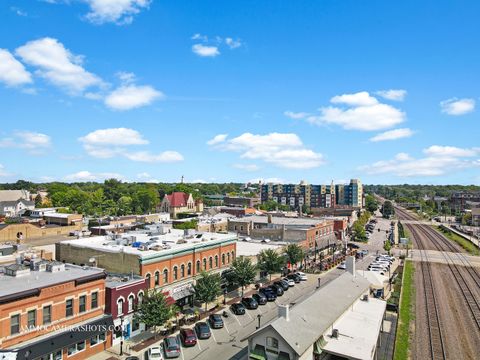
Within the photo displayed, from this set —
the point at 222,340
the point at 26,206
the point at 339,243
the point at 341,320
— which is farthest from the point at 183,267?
the point at 26,206

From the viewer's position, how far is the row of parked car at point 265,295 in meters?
40.5

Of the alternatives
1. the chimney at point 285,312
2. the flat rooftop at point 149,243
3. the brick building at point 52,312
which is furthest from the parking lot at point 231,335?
the flat rooftop at point 149,243

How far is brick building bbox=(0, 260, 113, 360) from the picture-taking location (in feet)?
81.7

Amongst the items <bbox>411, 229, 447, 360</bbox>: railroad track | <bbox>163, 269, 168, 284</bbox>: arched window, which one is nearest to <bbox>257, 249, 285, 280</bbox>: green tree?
<bbox>163, 269, 168, 284</bbox>: arched window

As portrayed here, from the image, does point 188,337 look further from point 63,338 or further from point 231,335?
point 63,338

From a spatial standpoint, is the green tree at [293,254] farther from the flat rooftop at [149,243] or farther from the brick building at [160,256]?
the brick building at [160,256]

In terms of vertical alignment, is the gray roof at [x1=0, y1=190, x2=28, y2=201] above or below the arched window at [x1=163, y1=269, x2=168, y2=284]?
above

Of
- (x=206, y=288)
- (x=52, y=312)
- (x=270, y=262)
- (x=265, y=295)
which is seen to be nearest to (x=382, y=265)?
(x=270, y=262)

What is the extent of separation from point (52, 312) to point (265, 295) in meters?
25.5

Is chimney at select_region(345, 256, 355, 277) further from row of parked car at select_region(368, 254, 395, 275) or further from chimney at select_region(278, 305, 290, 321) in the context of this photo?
row of parked car at select_region(368, 254, 395, 275)

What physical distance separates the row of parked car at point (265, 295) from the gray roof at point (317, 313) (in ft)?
32.2

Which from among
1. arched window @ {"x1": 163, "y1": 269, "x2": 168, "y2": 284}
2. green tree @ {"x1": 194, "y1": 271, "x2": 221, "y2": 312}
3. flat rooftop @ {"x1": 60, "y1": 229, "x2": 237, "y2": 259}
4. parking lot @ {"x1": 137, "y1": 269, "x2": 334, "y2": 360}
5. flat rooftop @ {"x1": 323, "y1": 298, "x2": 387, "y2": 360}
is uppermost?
Result: flat rooftop @ {"x1": 60, "y1": 229, "x2": 237, "y2": 259}

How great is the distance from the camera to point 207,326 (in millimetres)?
33875

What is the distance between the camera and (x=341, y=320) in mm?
31531
